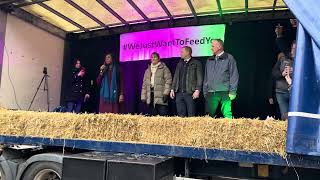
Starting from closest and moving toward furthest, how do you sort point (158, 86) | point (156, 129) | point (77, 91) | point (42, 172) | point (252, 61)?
point (156, 129)
point (42, 172)
point (158, 86)
point (252, 61)
point (77, 91)

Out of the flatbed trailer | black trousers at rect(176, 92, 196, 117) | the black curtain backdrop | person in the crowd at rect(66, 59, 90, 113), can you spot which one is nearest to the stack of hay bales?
the flatbed trailer

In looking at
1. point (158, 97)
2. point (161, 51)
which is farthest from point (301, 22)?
point (161, 51)

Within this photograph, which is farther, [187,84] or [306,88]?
[187,84]

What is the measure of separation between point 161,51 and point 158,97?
195 centimetres

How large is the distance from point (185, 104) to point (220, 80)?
988 mm

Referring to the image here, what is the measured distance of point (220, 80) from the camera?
542 centimetres

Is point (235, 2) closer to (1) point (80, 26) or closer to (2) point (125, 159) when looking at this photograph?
(1) point (80, 26)

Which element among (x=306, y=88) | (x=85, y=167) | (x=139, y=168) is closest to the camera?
(x=306, y=88)

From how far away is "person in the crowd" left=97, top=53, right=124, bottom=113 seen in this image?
26.0 feet

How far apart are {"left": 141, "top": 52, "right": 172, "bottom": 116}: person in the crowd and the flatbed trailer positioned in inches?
114

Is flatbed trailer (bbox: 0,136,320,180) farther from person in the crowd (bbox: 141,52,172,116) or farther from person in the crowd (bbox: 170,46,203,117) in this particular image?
person in the crowd (bbox: 141,52,172,116)

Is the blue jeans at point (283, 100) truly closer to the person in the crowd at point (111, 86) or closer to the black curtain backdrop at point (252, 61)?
the black curtain backdrop at point (252, 61)

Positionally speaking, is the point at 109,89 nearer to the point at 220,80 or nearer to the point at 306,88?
the point at 220,80

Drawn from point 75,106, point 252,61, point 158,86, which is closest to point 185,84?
point 158,86
